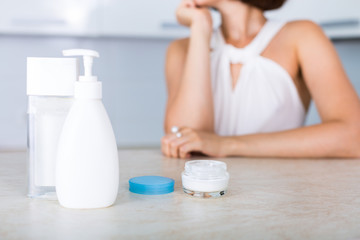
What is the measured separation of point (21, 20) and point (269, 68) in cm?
147

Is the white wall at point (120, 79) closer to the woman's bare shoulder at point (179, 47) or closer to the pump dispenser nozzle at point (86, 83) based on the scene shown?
the woman's bare shoulder at point (179, 47)

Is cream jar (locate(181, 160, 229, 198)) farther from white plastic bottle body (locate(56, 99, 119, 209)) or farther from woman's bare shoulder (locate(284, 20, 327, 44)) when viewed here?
woman's bare shoulder (locate(284, 20, 327, 44))

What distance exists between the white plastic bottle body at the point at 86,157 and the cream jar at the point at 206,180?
0.14 meters

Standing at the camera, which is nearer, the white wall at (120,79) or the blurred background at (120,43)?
the blurred background at (120,43)

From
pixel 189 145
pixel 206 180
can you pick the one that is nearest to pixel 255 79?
pixel 189 145

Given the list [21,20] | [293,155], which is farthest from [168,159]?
[21,20]

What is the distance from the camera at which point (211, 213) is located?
0.66 meters

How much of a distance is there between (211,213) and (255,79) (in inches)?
43.6

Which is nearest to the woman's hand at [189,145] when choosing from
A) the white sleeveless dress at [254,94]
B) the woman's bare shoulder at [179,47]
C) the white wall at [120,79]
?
the white sleeveless dress at [254,94]

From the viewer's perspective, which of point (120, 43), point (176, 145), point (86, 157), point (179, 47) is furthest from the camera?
point (120, 43)

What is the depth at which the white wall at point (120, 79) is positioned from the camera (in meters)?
2.68

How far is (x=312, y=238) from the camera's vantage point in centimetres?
56

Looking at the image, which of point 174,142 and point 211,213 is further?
point 174,142

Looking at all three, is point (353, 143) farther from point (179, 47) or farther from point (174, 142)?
point (179, 47)
